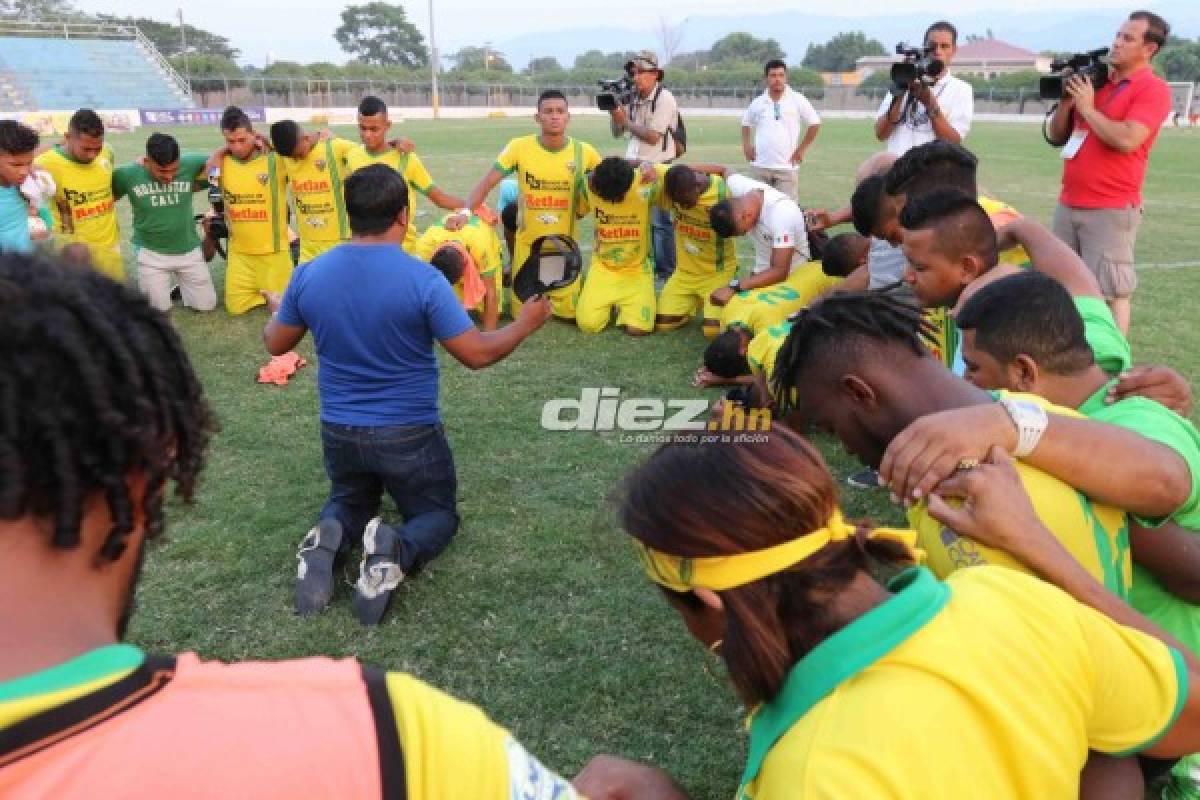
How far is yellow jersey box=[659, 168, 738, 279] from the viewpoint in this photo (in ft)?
25.3

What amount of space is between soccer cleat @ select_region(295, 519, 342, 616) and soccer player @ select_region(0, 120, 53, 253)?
480cm

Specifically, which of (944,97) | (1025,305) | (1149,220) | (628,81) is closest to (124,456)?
(1025,305)

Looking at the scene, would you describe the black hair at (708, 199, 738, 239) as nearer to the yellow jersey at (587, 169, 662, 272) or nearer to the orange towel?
the yellow jersey at (587, 169, 662, 272)

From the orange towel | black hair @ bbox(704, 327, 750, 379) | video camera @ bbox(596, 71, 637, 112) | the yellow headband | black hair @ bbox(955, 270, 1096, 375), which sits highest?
video camera @ bbox(596, 71, 637, 112)

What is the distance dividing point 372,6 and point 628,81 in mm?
100536

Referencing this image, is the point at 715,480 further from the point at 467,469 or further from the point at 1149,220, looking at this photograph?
the point at 1149,220

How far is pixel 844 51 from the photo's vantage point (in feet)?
318

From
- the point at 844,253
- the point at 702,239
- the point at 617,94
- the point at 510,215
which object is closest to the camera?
the point at 844,253

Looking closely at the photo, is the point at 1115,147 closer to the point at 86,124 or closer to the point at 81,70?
the point at 86,124

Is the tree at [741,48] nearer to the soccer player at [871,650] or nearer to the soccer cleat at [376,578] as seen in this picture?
the soccer cleat at [376,578]

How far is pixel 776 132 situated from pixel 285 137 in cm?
544

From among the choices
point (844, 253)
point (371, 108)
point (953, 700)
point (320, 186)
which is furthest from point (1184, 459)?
point (320, 186)

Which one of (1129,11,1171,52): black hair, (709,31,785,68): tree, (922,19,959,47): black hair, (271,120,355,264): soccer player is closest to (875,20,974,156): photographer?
(922,19,959,47): black hair

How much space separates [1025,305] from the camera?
8.45ft
